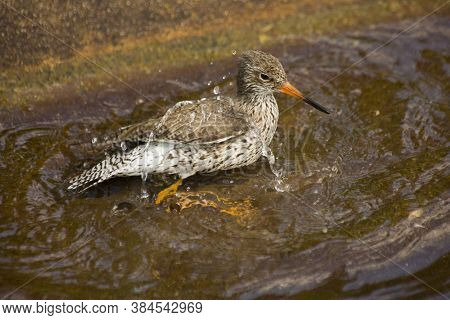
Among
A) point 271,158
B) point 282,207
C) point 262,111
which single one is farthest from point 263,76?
point 282,207

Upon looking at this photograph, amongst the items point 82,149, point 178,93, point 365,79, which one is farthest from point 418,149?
point 82,149

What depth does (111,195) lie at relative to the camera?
5.81 m

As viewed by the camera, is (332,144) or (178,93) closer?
(332,144)

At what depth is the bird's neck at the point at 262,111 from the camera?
6.12m

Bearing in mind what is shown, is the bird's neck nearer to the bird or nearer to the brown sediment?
the bird

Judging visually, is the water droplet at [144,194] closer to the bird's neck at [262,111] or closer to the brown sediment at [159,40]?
the bird's neck at [262,111]

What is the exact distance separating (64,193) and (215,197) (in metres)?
1.26

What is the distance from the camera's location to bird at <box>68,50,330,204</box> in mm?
5836

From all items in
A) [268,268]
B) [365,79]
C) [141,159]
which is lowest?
[268,268]

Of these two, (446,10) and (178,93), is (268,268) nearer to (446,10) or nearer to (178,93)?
(178,93)

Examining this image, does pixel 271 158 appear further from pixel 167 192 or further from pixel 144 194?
pixel 144 194

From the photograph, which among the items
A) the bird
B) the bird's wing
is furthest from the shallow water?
the bird's wing

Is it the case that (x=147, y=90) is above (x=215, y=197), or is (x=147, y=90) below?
above

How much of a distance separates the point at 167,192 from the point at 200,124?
643mm
